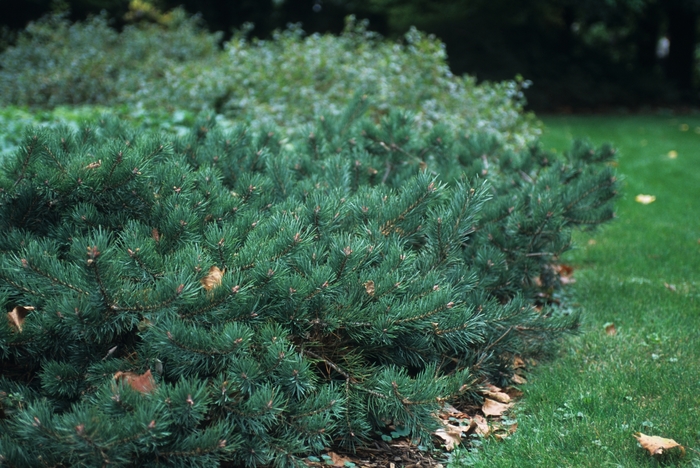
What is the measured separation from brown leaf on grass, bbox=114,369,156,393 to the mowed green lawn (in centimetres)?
113

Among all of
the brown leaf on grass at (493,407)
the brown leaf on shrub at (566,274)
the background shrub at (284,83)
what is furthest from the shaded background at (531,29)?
the brown leaf on grass at (493,407)

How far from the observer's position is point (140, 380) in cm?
202

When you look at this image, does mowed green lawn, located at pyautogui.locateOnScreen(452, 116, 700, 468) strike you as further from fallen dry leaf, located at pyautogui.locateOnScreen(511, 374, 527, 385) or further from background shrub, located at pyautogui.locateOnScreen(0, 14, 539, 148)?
background shrub, located at pyautogui.locateOnScreen(0, 14, 539, 148)

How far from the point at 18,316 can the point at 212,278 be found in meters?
0.69

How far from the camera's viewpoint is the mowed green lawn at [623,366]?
7.72 ft

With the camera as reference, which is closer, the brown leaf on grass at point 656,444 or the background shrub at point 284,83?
the brown leaf on grass at point 656,444

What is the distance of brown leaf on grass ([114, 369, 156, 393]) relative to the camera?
1964 mm

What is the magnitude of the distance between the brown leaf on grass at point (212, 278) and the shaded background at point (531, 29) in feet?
53.4

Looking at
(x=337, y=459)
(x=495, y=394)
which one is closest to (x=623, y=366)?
(x=495, y=394)

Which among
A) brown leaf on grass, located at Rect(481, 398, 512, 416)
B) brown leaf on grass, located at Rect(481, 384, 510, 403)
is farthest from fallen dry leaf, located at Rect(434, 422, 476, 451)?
brown leaf on grass, located at Rect(481, 384, 510, 403)

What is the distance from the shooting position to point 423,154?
3826 mm

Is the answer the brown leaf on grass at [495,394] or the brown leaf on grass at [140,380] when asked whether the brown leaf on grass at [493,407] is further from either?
the brown leaf on grass at [140,380]

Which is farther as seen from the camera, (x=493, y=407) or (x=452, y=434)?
(x=493, y=407)

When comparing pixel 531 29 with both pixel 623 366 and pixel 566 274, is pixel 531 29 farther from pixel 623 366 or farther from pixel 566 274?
pixel 623 366
